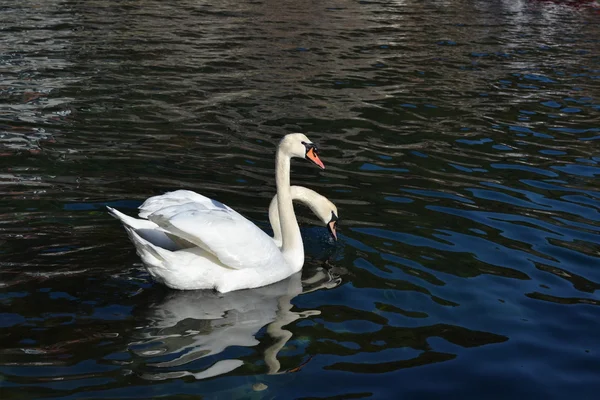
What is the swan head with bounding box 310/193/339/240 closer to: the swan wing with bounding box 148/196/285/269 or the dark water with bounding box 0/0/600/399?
the dark water with bounding box 0/0/600/399

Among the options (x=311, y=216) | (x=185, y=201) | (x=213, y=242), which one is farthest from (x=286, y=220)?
(x=311, y=216)

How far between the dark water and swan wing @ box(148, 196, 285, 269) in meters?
0.32

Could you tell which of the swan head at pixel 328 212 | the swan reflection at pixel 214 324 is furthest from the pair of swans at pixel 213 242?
the swan head at pixel 328 212

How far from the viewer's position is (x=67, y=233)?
8625mm

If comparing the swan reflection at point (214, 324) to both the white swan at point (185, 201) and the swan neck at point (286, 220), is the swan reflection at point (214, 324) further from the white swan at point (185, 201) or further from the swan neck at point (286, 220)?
the white swan at point (185, 201)

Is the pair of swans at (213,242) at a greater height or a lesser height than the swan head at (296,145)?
lesser

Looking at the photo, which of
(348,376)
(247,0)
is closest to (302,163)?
(348,376)

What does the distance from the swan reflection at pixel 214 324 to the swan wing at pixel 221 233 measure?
30 cm

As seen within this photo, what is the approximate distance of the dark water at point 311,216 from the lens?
6453 mm

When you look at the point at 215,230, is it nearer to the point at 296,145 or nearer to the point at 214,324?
the point at 214,324

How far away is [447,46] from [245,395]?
1692 cm

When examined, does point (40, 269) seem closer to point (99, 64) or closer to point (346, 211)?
point (346, 211)

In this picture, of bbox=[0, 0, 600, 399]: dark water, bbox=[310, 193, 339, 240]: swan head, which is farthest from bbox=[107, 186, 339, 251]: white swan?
bbox=[0, 0, 600, 399]: dark water

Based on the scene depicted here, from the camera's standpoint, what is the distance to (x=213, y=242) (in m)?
7.50
